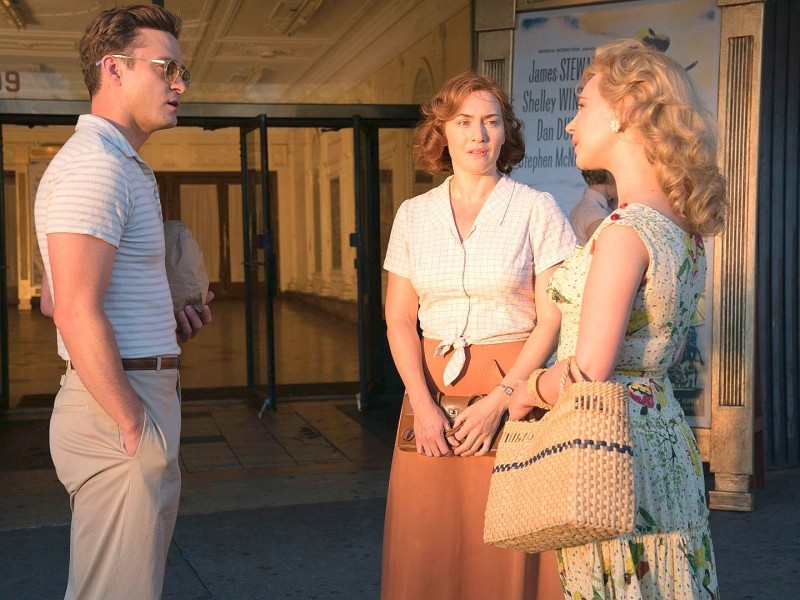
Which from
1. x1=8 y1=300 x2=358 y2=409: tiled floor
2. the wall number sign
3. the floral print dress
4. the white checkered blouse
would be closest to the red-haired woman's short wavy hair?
the white checkered blouse

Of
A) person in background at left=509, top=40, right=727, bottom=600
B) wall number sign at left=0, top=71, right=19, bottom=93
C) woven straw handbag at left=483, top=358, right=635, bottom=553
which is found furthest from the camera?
wall number sign at left=0, top=71, right=19, bottom=93

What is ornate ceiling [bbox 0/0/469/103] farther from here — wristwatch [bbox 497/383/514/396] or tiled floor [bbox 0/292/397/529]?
wristwatch [bbox 497/383/514/396]

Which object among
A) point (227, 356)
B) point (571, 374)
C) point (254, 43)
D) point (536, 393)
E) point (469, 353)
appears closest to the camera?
point (571, 374)

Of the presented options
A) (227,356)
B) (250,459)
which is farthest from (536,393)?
(227,356)

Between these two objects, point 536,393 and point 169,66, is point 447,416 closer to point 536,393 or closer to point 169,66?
point 536,393

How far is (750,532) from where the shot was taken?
463 centimetres

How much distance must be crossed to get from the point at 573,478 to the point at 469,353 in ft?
3.40

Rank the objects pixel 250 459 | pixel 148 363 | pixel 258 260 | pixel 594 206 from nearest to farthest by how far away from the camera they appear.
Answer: pixel 148 363, pixel 594 206, pixel 250 459, pixel 258 260

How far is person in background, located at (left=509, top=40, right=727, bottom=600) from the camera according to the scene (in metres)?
2.00

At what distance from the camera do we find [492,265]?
283 centimetres

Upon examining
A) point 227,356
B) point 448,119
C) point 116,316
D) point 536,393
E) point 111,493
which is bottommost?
point 227,356

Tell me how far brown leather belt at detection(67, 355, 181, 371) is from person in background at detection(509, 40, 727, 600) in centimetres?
78

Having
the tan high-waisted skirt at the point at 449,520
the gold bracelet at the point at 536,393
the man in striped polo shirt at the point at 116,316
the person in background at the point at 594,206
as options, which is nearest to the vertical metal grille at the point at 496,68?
the person in background at the point at 594,206

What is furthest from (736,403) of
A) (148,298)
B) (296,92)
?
(296,92)
